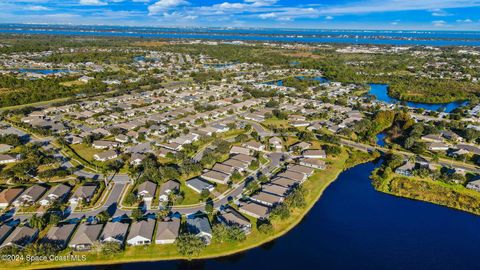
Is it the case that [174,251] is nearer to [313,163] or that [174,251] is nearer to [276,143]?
[313,163]

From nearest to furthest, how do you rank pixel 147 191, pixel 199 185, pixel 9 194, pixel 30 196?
pixel 30 196 → pixel 9 194 → pixel 147 191 → pixel 199 185

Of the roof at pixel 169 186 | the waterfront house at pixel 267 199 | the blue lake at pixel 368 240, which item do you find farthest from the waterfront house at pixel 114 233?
the waterfront house at pixel 267 199

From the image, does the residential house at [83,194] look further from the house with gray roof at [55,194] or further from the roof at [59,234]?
the roof at [59,234]

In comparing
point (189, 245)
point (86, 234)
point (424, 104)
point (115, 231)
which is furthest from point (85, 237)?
point (424, 104)

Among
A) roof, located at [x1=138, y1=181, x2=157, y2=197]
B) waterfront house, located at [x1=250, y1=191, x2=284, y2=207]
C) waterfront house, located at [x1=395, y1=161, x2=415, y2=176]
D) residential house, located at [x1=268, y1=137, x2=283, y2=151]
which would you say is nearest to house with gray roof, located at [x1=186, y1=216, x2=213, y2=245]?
waterfront house, located at [x1=250, y1=191, x2=284, y2=207]

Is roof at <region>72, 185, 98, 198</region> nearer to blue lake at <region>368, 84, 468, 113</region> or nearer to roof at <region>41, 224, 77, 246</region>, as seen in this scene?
roof at <region>41, 224, 77, 246</region>

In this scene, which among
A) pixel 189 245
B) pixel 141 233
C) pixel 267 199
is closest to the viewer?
pixel 189 245

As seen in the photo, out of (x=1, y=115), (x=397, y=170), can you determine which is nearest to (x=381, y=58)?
(x=397, y=170)
